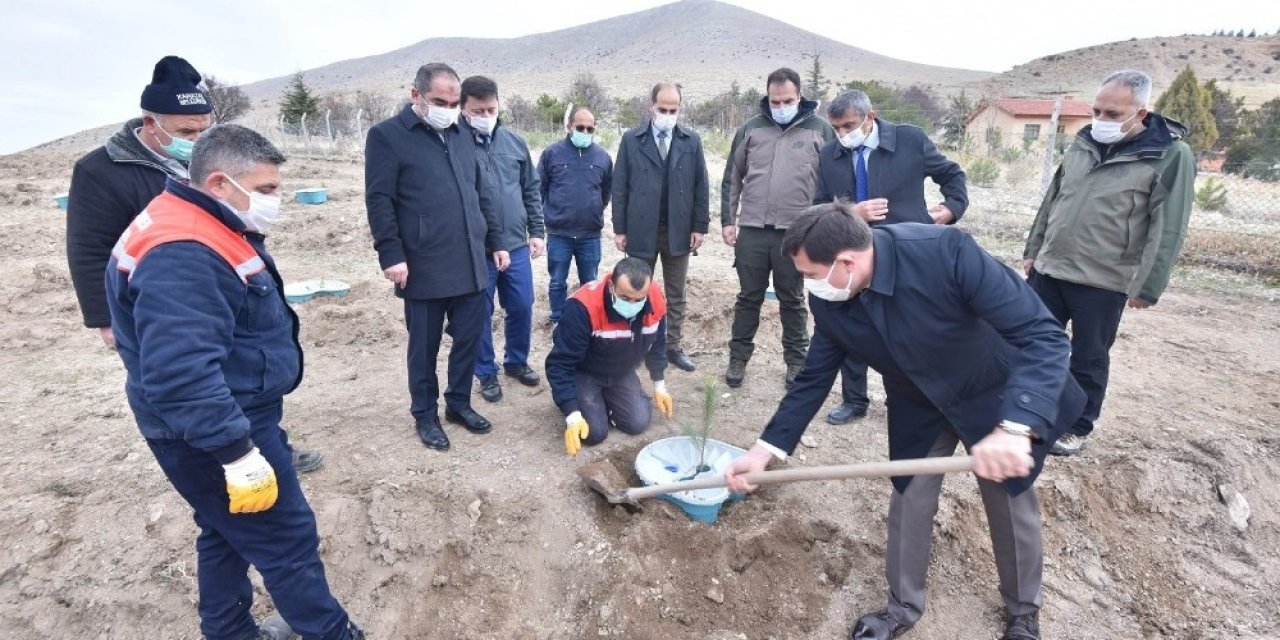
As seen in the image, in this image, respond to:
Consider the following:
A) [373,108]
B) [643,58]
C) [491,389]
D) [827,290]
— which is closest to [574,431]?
[491,389]

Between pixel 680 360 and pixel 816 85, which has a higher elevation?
pixel 816 85

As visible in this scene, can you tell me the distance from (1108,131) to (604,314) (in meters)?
2.63

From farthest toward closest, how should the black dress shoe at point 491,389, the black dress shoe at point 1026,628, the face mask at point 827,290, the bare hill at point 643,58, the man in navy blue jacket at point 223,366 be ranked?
the bare hill at point 643,58 < the black dress shoe at point 491,389 < the black dress shoe at point 1026,628 < the face mask at point 827,290 < the man in navy blue jacket at point 223,366

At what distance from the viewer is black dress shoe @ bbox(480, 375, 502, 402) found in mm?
3936

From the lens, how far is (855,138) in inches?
132

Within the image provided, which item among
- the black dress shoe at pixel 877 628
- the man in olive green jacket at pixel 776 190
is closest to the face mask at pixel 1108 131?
the man in olive green jacket at pixel 776 190

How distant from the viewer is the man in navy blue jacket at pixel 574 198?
14.8 ft

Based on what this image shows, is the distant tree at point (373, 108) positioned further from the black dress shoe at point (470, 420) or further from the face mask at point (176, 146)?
the face mask at point (176, 146)

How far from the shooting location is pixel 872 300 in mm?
1949

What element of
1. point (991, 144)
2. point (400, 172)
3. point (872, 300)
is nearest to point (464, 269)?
point (400, 172)

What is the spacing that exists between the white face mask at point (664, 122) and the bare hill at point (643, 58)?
44417mm

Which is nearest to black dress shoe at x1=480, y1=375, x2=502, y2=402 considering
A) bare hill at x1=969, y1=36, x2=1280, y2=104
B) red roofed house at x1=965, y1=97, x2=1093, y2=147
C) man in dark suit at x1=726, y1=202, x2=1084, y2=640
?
man in dark suit at x1=726, y1=202, x2=1084, y2=640

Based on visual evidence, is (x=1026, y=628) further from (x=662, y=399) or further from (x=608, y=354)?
(x=608, y=354)

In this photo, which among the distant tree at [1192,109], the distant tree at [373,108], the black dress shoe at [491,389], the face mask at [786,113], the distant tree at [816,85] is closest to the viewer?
the face mask at [786,113]
